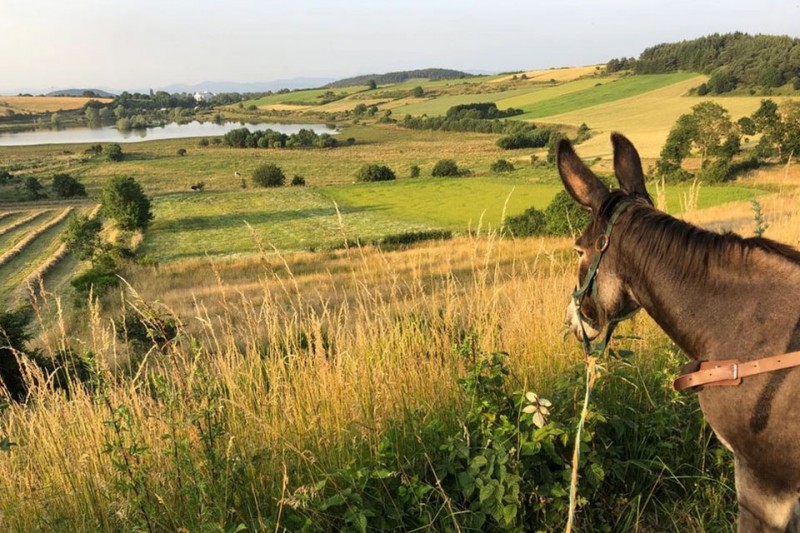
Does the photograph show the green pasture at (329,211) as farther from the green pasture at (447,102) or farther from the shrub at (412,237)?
the green pasture at (447,102)

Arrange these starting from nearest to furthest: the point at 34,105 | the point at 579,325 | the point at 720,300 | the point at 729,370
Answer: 1. the point at 729,370
2. the point at 720,300
3. the point at 579,325
4. the point at 34,105

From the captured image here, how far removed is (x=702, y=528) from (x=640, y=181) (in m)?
1.87

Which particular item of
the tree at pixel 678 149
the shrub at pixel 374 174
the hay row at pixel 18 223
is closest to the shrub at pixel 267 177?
the shrub at pixel 374 174

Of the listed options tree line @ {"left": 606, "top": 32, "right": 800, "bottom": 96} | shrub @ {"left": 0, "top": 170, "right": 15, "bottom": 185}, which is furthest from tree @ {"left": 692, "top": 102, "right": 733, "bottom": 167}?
shrub @ {"left": 0, "top": 170, "right": 15, "bottom": 185}

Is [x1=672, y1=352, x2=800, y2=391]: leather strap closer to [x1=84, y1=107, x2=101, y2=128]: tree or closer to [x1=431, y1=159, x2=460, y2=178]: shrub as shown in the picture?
[x1=431, y1=159, x2=460, y2=178]: shrub

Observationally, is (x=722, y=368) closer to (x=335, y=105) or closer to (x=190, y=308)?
(x=190, y=308)

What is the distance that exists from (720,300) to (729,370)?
288 millimetres

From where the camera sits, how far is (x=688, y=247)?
2.12m

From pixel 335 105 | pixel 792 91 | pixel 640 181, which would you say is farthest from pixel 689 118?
pixel 335 105

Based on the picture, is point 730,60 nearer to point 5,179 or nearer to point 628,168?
point 628,168

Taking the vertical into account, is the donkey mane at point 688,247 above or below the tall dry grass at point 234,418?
above

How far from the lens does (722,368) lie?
1.92 metres

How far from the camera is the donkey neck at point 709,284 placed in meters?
1.91

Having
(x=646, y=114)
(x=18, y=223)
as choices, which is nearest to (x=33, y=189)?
(x=18, y=223)
